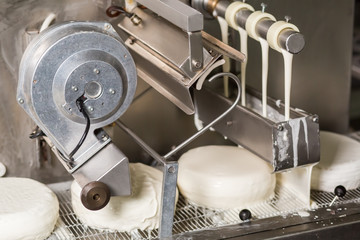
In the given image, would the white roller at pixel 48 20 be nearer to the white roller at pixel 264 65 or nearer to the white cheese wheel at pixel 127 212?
the white cheese wheel at pixel 127 212

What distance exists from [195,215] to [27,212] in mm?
615

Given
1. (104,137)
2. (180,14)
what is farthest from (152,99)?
(180,14)

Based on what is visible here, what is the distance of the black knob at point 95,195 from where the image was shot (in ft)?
6.76

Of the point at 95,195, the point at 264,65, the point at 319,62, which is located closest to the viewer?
the point at 95,195

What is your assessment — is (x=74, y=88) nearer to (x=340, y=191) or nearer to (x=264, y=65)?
(x=264, y=65)

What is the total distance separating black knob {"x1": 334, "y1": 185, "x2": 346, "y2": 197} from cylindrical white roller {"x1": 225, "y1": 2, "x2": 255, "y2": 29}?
723mm

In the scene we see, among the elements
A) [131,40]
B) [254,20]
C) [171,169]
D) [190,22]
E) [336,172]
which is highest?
[190,22]

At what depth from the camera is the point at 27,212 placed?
2.22 meters

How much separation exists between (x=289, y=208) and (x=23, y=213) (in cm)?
96

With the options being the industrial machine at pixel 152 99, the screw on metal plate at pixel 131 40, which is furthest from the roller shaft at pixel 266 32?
the screw on metal plate at pixel 131 40

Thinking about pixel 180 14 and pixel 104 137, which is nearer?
pixel 180 14

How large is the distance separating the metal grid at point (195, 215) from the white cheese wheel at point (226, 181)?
35 mm

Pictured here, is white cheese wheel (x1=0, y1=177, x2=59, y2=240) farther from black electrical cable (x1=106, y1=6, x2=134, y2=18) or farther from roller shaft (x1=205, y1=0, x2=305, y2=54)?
roller shaft (x1=205, y1=0, x2=305, y2=54)

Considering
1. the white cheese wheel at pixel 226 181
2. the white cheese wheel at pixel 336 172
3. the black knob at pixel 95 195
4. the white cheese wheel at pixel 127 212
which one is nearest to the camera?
the black knob at pixel 95 195
